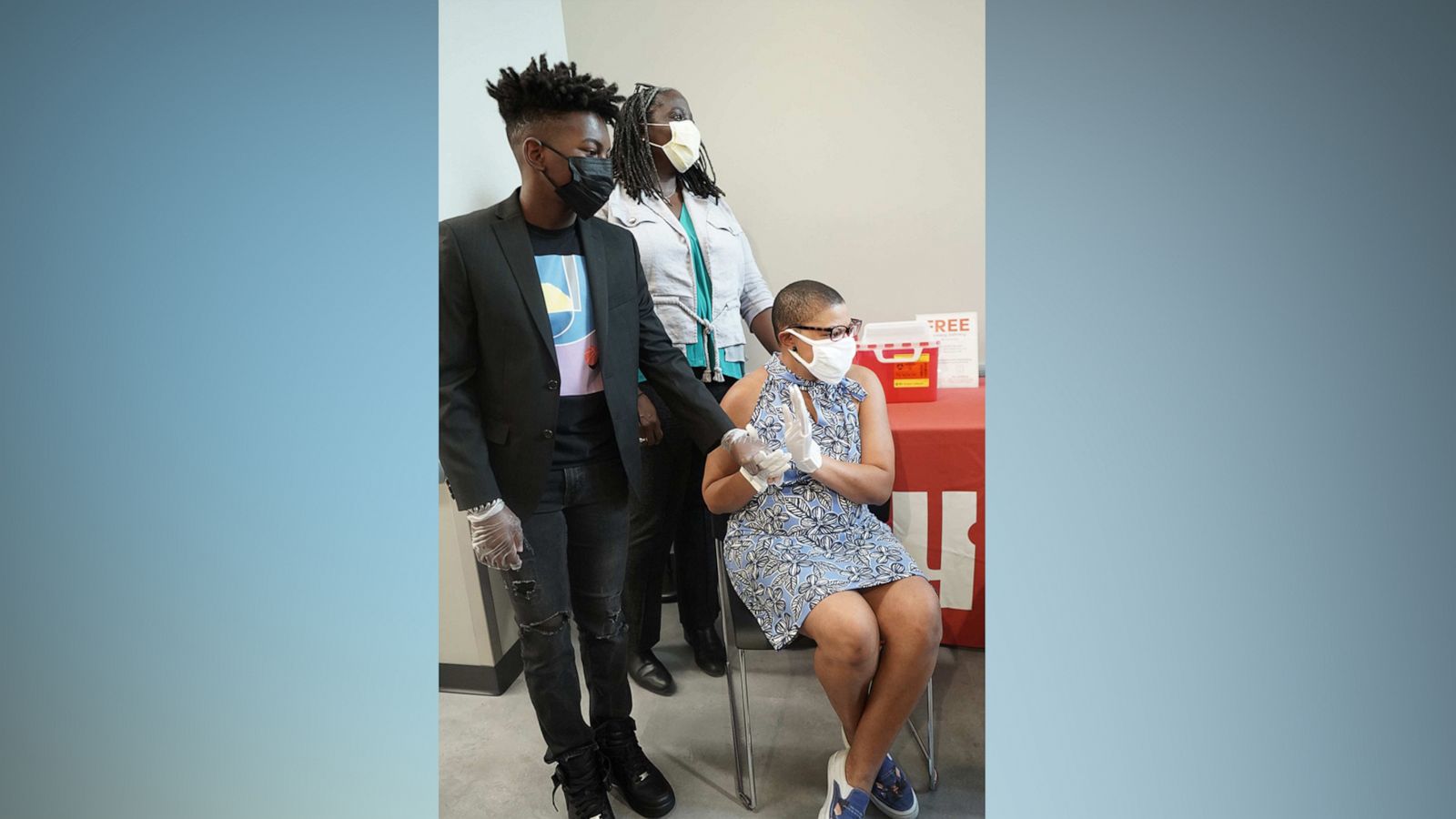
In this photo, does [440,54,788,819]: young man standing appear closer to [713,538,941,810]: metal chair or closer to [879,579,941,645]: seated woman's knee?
[713,538,941,810]: metal chair

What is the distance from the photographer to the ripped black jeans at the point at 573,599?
31.5 inches

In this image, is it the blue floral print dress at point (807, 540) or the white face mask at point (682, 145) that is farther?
the blue floral print dress at point (807, 540)

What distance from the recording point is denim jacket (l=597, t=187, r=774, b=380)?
2.99 ft

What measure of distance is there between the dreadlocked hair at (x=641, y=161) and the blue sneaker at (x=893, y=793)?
68cm

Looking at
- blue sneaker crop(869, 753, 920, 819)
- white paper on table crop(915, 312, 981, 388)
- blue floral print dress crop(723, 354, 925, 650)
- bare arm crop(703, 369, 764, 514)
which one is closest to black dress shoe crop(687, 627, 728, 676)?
blue floral print dress crop(723, 354, 925, 650)

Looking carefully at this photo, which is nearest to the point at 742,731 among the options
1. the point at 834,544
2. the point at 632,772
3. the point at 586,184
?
the point at 632,772

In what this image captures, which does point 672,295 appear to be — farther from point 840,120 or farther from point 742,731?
point 742,731

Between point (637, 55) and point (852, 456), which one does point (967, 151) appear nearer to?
point (637, 55)

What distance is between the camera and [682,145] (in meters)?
0.84

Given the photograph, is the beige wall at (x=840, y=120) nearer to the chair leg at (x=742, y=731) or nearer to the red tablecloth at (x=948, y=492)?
the red tablecloth at (x=948, y=492)

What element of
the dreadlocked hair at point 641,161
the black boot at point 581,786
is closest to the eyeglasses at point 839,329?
the dreadlocked hair at point 641,161

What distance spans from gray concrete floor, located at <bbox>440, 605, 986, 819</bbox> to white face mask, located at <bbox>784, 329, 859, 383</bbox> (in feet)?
1.40

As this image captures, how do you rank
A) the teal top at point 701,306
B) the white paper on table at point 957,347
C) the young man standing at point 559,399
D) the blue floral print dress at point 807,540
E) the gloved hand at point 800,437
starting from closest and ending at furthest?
the white paper on table at point 957,347, the young man standing at point 559,399, the teal top at point 701,306, the gloved hand at point 800,437, the blue floral print dress at point 807,540
